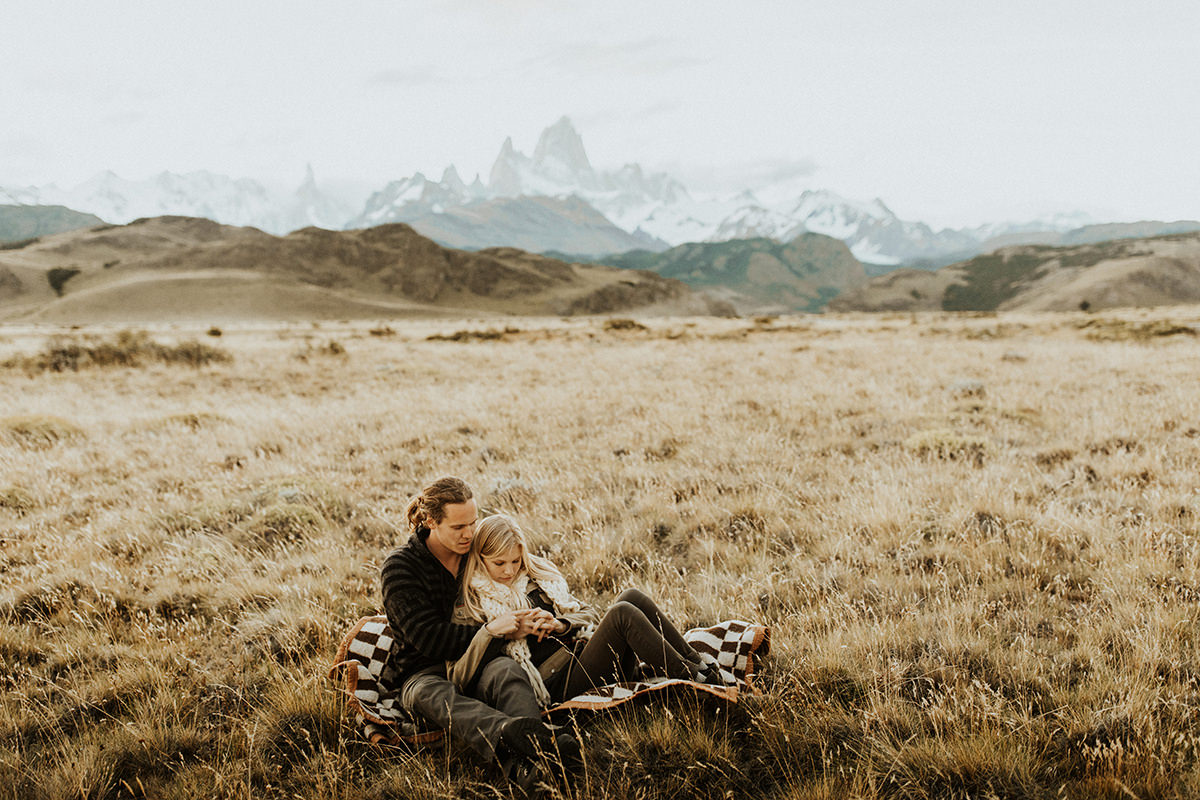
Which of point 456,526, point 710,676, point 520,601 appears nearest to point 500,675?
point 520,601

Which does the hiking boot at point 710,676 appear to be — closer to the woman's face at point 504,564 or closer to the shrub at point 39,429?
the woman's face at point 504,564

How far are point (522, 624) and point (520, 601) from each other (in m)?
0.33

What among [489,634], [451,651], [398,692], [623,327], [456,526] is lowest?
[398,692]

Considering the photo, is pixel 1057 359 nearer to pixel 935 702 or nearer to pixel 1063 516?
pixel 1063 516

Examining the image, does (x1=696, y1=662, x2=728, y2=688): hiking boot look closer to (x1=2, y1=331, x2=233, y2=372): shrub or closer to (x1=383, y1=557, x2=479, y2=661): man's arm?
(x1=383, y1=557, x2=479, y2=661): man's arm

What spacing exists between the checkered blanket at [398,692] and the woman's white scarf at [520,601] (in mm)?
243

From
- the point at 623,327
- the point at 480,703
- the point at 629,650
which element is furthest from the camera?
the point at 623,327

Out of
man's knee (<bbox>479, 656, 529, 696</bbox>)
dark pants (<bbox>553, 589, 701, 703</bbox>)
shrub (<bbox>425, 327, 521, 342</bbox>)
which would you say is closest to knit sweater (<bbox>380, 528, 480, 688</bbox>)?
man's knee (<bbox>479, 656, 529, 696</bbox>)

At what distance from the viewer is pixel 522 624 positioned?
130 inches

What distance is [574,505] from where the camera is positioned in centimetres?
653

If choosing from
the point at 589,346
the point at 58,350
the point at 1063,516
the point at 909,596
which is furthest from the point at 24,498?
the point at 589,346

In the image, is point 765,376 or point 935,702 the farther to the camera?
point 765,376

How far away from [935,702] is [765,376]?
13.3 meters

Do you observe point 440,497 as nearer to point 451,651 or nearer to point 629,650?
point 451,651
